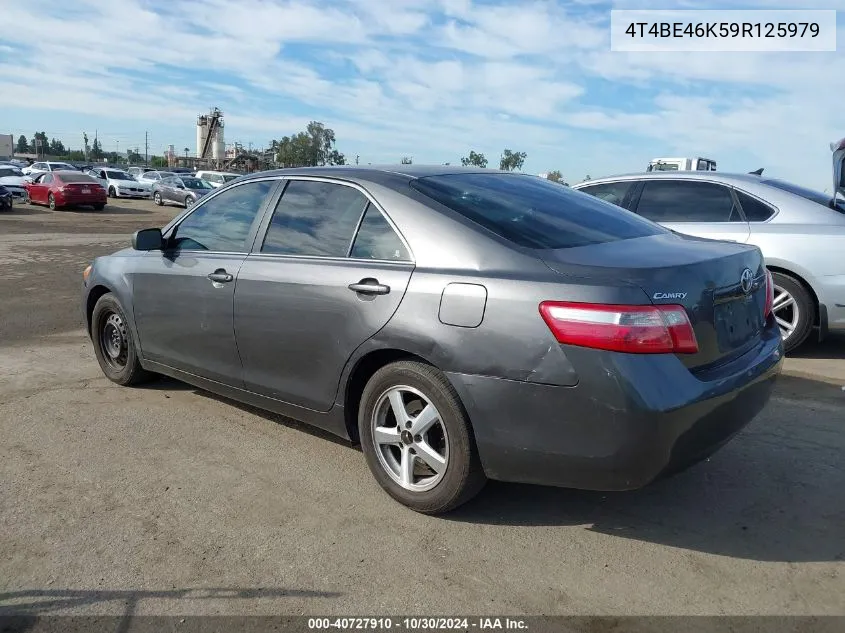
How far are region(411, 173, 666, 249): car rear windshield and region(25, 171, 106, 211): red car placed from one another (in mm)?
26572

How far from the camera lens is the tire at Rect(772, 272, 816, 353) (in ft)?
20.5

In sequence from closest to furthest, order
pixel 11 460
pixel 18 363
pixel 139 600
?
pixel 139 600
pixel 11 460
pixel 18 363

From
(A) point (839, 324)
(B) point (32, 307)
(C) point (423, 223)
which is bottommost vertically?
(B) point (32, 307)

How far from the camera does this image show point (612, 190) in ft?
24.6

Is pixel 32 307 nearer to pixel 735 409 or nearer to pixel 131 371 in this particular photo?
pixel 131 371

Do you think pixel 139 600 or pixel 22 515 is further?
pixel 22 515

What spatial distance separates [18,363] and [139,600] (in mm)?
4081

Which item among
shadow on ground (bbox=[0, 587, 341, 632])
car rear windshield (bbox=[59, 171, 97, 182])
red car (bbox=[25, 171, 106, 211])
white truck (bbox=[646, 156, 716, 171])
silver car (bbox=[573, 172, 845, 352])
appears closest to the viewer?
shadow on ground (bbox=[0, 587, 341, 632])

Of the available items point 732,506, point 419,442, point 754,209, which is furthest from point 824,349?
point 419,442

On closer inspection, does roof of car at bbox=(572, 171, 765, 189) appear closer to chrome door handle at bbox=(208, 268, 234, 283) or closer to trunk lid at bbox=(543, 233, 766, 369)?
trunk lid at bbox=(543, 233, 766, 369)

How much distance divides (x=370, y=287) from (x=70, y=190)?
88.7 feet

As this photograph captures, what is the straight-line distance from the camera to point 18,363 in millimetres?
6074

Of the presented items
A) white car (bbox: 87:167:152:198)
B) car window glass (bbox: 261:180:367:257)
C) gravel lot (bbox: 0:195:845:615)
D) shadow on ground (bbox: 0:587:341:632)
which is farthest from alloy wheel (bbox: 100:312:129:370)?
white car (bbox: 87:167:152:198)

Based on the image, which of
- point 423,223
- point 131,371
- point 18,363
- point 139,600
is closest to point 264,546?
point 139,600
